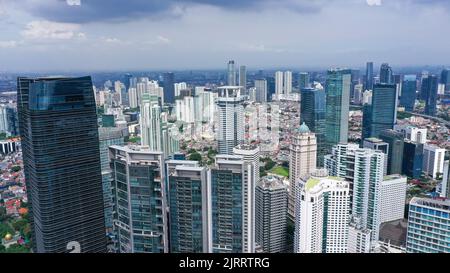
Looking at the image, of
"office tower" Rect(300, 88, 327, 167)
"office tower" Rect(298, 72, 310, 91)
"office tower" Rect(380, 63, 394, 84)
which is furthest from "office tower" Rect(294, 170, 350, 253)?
"office tower" Rect(300, 88, 327, 167)

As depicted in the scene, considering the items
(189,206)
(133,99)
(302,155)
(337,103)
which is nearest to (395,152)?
(302,155)

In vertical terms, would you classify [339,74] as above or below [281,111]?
above

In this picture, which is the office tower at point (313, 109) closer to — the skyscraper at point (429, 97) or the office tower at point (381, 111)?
the office tower at point (381, 111)

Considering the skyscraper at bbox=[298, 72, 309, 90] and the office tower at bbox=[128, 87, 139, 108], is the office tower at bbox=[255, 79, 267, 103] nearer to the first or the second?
the skyscraper at bbox=[298, 72, 309, 90]

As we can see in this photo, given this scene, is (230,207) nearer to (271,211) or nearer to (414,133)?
(271,211)
